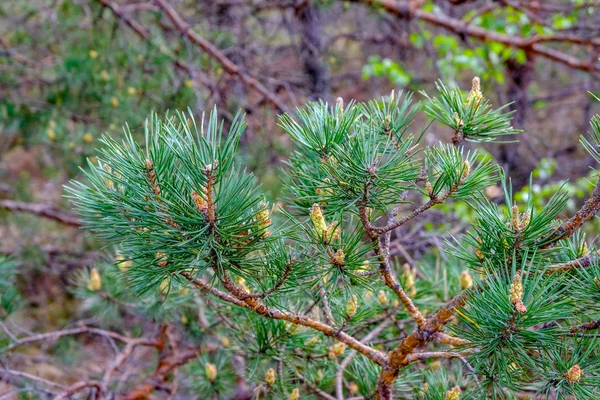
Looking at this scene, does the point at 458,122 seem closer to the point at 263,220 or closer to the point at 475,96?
the point at 475,96

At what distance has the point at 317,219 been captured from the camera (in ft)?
1.41

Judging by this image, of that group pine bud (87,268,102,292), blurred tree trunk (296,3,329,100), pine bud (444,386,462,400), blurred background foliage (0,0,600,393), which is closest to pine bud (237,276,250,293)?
pine bud (444,386,462,400)

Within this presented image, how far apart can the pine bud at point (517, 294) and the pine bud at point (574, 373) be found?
0.23 ft

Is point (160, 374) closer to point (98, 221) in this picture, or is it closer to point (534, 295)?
point (98, 221)

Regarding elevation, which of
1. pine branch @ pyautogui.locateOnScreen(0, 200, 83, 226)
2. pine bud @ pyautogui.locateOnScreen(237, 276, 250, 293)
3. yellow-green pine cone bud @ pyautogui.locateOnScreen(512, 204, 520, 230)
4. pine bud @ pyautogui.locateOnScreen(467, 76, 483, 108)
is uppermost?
pine bud @ pyautogui.locateOnScreen(467, 76, 483, 108)

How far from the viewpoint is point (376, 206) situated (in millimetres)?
435

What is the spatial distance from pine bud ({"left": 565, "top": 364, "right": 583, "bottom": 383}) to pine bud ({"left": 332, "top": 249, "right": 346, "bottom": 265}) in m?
0.20

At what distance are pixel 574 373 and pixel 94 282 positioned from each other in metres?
0.75

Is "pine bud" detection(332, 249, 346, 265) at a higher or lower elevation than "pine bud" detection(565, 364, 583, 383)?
higher

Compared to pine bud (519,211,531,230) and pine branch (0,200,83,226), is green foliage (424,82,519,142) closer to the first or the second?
pine bud (519,211,531,230)

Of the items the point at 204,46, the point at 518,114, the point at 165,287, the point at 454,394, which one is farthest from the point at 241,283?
the point at 518,114

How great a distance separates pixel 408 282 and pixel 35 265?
5.17ft

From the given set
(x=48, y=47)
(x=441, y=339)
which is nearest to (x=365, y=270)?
(x=441, y=339)

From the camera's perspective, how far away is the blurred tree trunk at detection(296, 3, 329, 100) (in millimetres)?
2004
